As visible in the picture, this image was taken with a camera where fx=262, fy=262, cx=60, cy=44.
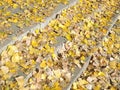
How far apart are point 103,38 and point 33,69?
6.45 feet

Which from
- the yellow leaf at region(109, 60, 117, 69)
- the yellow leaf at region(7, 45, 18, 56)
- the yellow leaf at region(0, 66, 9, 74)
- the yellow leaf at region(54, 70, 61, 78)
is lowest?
the yellow leaf at region(109, 60, 117, 69)

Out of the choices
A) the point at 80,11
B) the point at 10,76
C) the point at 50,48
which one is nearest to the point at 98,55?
the point at 50,48

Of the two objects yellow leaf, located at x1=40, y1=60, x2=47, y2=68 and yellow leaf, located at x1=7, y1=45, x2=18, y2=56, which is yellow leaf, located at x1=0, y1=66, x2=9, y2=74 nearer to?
yellow leaf, located at x1=7, y1=45, x2=18, y2=56

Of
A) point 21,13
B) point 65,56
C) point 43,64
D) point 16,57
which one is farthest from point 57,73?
point 21,13

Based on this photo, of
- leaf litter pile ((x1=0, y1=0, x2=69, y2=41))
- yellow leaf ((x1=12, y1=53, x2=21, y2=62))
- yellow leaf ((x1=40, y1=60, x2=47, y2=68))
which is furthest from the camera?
leaf litter pile ((x1=0, y1=0, x2=69, y2=41))

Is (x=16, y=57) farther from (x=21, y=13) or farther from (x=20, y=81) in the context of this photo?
(x=21, y=13)

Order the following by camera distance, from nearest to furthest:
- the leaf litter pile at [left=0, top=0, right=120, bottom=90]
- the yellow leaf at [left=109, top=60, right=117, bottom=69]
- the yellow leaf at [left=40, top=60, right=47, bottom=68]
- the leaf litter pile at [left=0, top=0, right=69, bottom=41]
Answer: the leaf litter pile at [left=0, top=0, right=120, bottom=90], the yellow leaf at [left=40, top=60, right=47, bottom=68], the leaf litter pile at [left=0, top=0, right=69, bottom=41], the yellow leaf at [left=109, top=60, right=117, bottom=69]

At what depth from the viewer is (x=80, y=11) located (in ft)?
19.9

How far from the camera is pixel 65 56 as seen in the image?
14.9 ft

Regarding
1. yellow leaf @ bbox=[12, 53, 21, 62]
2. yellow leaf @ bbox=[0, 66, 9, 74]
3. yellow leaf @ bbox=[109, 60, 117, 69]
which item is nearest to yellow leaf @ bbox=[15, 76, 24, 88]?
yellow leaf @ bbox=[0, 66, 9, 74]

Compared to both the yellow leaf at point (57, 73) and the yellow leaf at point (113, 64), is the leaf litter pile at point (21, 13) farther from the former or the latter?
the yellow leaf at point (113, 64)

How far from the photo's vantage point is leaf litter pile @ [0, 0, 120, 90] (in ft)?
12.7

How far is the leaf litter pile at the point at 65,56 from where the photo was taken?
152 inches

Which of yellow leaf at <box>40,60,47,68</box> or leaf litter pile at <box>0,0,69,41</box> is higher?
leaf litter pile at <box>0,0,69,41</box>
